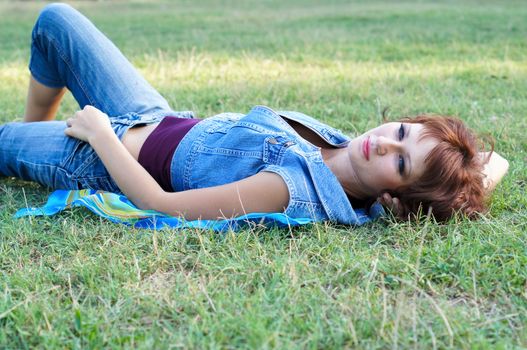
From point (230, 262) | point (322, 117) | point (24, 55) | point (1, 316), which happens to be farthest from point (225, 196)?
point (24, 55)

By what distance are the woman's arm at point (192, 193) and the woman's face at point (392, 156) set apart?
1.34ft

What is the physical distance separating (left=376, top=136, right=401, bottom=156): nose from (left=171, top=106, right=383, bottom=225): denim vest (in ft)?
0.76

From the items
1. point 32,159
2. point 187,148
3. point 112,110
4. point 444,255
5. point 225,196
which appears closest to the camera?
point 444,255

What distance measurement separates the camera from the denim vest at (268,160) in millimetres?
2910

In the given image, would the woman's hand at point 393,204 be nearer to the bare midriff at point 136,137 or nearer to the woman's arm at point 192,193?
the woman's arm at point 192,193

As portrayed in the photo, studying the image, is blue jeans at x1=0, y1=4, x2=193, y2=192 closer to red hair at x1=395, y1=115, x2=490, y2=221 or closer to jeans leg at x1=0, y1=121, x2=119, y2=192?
jeans leg at x1=0, y1=121, x2=119, y2=192

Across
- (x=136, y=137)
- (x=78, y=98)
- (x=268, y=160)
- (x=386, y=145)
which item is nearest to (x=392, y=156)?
(x=386, y=145)

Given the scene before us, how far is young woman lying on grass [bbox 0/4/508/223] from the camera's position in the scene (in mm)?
2904

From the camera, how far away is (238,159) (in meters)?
3.07

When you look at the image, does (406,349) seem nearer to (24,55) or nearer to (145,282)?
(145,282)

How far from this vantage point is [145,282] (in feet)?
7.89

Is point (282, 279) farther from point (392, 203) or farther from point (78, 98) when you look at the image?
point (78, 98)

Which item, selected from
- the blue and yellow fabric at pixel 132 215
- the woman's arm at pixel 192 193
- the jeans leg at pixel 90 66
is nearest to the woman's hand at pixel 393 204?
the blue and yellow fabric at pixel 132 215

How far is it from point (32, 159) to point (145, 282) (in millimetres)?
1396
